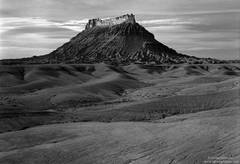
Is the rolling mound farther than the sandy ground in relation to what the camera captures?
Yes

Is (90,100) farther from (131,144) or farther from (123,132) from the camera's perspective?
(131,144)

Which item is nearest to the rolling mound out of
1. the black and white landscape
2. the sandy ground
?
the black and white landscape

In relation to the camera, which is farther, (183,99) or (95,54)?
(95,54)

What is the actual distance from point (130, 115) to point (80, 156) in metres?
14.7

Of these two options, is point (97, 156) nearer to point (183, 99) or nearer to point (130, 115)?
point (130, 115)

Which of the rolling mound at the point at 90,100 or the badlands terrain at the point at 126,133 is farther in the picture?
the rolling mound at the point at 90,100

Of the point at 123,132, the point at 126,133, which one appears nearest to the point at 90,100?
the point at 123,132

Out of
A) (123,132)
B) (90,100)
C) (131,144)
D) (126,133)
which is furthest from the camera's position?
(90,100)

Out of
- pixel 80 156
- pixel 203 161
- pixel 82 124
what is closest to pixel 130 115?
pixel 82 124

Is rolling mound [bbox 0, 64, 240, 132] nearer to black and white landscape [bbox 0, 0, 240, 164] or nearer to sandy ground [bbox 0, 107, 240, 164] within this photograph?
black and white landscape [bbox 0, 0, 240, 164]

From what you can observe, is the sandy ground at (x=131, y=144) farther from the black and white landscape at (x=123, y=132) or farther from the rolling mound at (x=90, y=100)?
the rolling mound at (x=90, y=100)

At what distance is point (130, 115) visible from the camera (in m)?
35.0

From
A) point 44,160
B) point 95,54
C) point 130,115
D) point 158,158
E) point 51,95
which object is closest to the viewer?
point 158,158

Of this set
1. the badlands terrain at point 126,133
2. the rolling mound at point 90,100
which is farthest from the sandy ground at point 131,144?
the rolling mound at point 90,100
